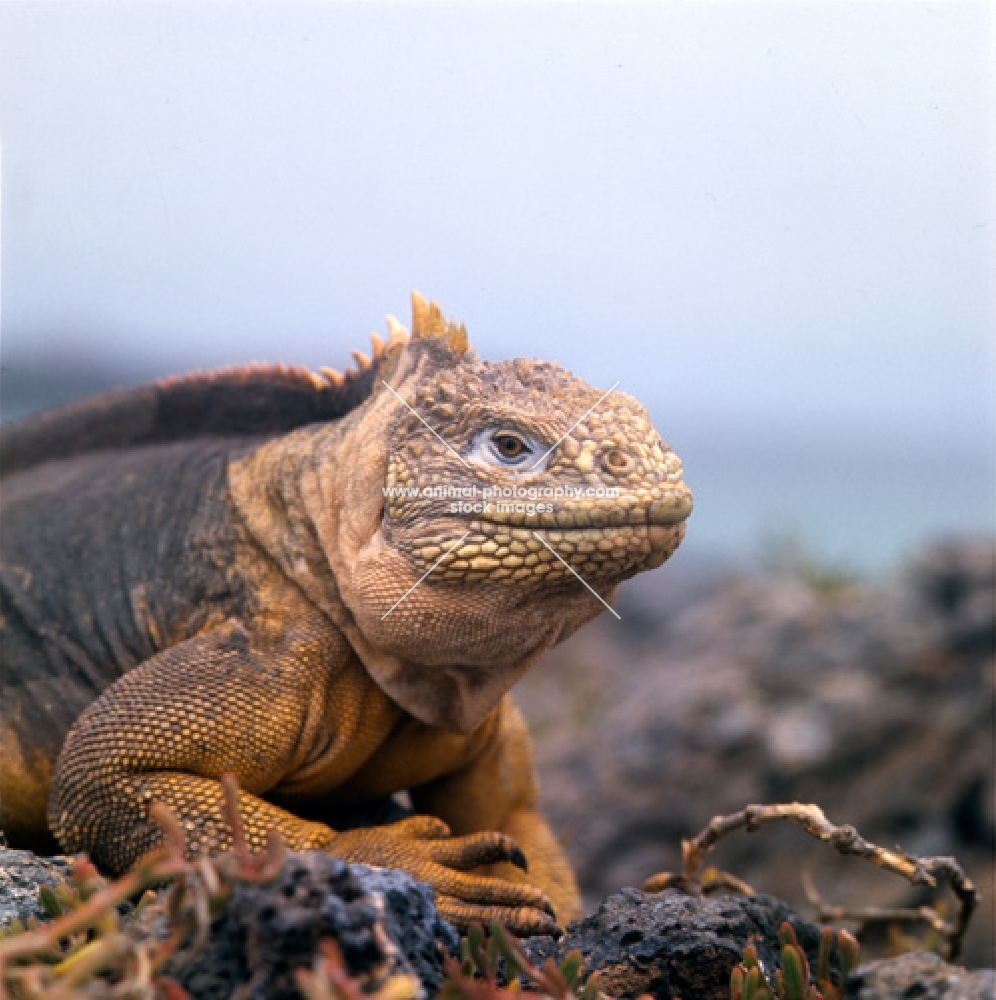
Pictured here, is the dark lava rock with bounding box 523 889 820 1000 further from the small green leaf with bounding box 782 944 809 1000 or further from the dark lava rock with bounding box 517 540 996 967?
the dark lava rock with bounding box 517 540 996 967

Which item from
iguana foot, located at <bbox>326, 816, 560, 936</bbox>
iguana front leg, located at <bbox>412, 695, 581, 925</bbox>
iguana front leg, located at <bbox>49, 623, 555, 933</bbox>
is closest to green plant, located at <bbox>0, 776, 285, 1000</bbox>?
iguana front leg, located at <bbox>49, 623, 555, 933</bbox>

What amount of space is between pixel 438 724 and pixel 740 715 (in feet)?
12.5

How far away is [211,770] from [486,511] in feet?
3.53

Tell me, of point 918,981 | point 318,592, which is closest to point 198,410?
point 318,592

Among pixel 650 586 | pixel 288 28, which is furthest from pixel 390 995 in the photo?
pixel 650 586

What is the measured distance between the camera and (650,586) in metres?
15.4

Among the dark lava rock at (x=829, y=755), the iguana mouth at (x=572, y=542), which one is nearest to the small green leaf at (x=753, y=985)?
the iguana mouth at (x=572, y=542)

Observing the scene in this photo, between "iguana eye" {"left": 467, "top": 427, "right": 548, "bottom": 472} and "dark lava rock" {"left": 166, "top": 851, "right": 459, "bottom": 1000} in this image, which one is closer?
"dark lava rock" {"left": 166, "top": 851, "right": 459, "bottom": 1000}

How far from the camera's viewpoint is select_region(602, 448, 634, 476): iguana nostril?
307 cm

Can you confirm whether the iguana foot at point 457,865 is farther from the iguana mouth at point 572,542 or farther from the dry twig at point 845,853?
the iguana mouth at point 572,542

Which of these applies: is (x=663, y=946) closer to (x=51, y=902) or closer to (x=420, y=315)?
(x=51, y=902)

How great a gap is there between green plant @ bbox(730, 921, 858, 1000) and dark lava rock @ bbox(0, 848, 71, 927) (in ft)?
5.39

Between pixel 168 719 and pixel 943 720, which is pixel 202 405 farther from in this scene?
pixel 943 720

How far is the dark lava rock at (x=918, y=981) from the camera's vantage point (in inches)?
98.2
